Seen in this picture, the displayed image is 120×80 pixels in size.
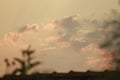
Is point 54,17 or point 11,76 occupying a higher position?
point 54,17

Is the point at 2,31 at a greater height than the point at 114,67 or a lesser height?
greater

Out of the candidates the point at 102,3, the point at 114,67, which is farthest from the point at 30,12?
the point at 114,67

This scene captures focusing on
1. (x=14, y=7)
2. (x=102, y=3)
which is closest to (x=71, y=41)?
(x=102, y=3)

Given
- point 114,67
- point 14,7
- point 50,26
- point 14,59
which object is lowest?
point 114,67

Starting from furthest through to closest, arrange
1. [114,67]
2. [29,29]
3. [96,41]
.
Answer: [29,29] → [96,41] → [114,67]

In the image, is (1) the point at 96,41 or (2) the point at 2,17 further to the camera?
(2) the point at 2,17

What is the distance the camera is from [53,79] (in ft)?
11.5

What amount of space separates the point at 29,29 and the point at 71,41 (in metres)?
0.46

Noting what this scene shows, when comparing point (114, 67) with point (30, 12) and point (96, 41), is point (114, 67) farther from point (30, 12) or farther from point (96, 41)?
point (30, 12)

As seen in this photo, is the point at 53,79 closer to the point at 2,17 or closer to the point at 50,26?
the point at 50,26

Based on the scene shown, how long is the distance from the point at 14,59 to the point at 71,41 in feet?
2.03

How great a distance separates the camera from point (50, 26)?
3.70 meters

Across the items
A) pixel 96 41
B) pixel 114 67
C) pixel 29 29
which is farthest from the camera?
pixel 29 29

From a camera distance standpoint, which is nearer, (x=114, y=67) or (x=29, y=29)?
(x=114, y=67)
